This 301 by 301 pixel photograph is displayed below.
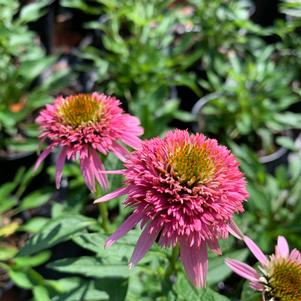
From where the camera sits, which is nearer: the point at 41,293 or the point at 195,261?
the point at 195,261

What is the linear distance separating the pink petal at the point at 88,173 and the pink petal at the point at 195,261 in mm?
212

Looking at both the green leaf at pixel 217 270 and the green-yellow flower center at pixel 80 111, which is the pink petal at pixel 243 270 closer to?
the green leaf at pixel 217 270

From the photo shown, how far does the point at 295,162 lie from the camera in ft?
4.55

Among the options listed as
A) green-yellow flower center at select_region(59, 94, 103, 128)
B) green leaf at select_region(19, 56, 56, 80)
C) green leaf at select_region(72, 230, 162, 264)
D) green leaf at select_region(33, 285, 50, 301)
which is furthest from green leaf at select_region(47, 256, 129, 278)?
green leaf at select_region(19, 56, 56, 80)

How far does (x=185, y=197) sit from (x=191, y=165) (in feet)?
0.16

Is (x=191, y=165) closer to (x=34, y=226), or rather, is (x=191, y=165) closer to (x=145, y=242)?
(x=145, y=242)

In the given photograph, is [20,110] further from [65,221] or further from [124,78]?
[65,221]

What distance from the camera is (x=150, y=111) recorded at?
50.7 inches

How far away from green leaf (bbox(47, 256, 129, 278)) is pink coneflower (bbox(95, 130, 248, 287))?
0.68 ft

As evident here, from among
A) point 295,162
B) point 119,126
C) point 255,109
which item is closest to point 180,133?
point 119,126

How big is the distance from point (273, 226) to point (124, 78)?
2.49 ft

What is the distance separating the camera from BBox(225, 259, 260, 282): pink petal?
25.5 inches

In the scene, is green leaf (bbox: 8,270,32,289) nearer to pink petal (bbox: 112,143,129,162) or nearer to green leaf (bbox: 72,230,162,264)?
green leaf (bbox: 72,230,162,264)

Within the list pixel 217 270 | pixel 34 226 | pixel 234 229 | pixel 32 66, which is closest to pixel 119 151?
pixel 234 229
